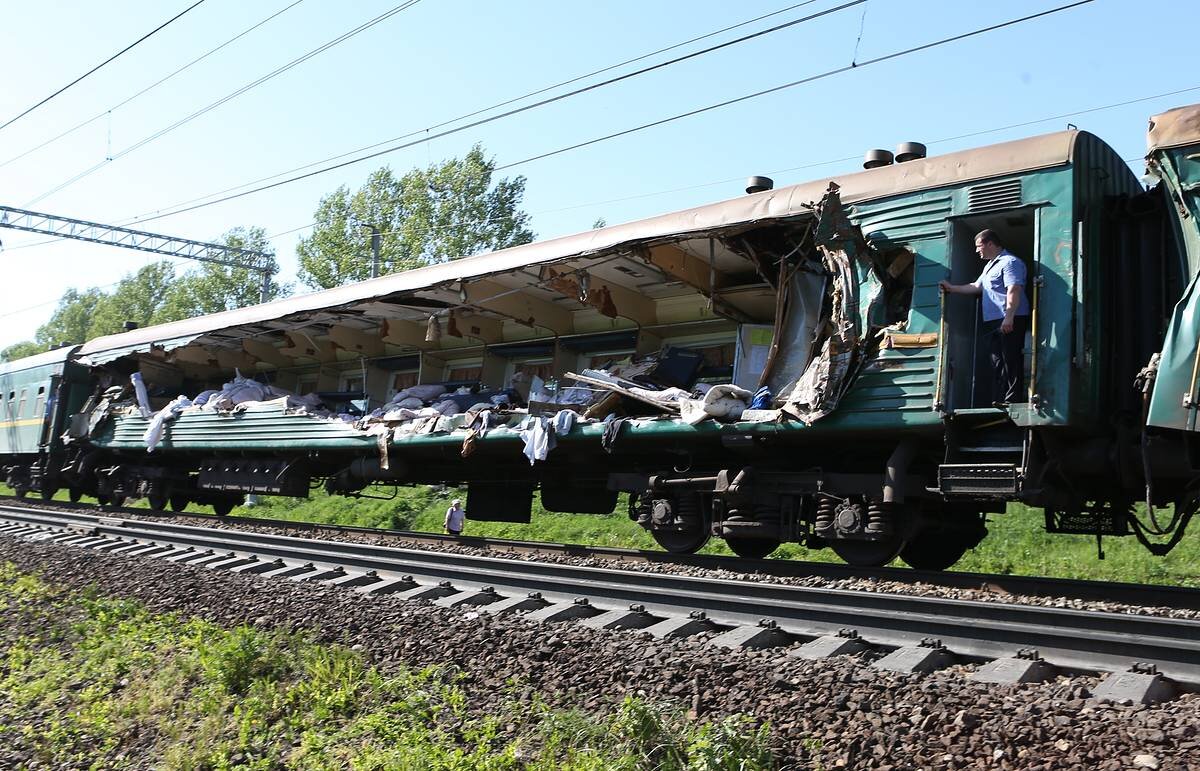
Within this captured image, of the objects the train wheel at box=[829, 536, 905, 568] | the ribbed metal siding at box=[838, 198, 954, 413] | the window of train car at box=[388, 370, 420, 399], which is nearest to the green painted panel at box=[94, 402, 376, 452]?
the window of train car at box=[388, 370, 420, 399]

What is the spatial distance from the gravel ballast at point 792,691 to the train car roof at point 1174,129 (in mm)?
3800

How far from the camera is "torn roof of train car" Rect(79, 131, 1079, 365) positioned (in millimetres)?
7551

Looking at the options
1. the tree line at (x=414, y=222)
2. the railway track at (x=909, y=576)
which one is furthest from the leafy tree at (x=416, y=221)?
the railway track at (x=909, y=576)

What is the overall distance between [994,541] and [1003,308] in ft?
28.6

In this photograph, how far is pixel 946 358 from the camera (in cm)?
726

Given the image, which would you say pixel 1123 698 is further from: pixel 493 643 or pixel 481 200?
pixel 481 200

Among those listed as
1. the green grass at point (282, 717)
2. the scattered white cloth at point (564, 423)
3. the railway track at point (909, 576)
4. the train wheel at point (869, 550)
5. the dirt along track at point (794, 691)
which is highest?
the scattered white cloth at point (564, 423)

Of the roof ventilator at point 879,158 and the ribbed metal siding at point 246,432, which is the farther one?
the ribbed metal siding at point 246,432

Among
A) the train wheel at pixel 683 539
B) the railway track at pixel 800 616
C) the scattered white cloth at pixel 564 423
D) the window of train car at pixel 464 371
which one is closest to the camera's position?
the railway track at pixel 800 616

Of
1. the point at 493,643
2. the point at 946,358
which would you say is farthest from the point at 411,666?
the point at 946,358

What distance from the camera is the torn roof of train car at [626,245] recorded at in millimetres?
7551

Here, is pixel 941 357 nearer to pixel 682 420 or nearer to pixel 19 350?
pixel 682 420

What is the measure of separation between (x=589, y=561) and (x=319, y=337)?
855 cm

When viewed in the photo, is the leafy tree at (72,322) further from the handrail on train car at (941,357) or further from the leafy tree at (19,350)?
the handrail on train car at (941,357)
